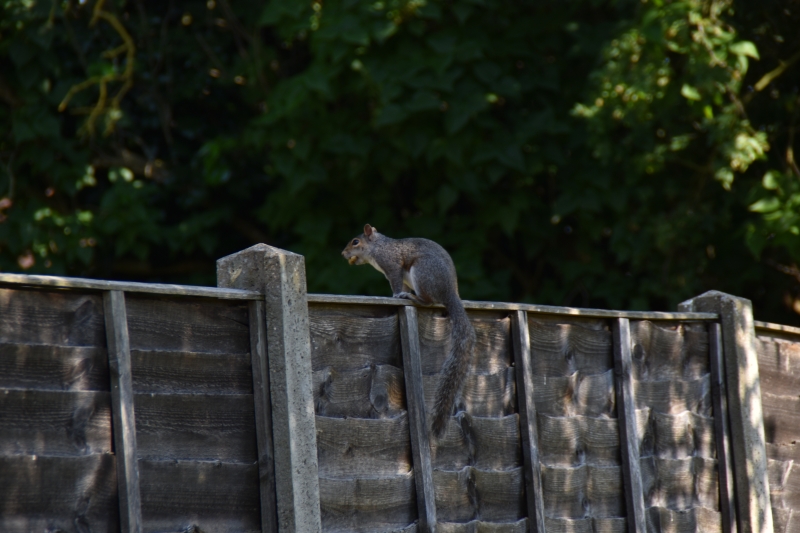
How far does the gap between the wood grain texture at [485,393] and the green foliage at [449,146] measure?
260cm

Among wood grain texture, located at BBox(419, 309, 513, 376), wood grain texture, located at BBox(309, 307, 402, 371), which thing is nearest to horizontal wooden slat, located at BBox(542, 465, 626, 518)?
wood grain texture, located at BBox(419, 309, 513, 376)

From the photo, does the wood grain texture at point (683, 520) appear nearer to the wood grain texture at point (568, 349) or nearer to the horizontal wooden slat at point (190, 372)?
the wood grain texture at point (568, 349)

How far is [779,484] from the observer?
395 centimetres

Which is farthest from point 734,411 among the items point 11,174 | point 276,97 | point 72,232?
point 11,174

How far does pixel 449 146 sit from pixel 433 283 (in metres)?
2.44

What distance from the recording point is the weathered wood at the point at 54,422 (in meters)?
1.98

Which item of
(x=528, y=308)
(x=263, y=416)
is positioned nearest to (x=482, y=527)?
(x=528, y=308)

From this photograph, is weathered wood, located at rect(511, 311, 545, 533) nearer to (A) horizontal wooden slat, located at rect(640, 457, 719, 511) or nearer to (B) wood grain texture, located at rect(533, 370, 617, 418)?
(B) wood grain texture, located at rect(533, 370, 617, 418)

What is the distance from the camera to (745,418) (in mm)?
3762

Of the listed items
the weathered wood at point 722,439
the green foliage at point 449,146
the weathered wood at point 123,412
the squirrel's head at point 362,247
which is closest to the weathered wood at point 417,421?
the weathered wood at point 123,412

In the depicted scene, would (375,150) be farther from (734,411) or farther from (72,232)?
(734,411)

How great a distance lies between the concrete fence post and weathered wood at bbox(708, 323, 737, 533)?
2.03 meters

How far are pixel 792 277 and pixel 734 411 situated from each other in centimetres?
271

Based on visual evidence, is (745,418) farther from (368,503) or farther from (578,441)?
(368,503)
